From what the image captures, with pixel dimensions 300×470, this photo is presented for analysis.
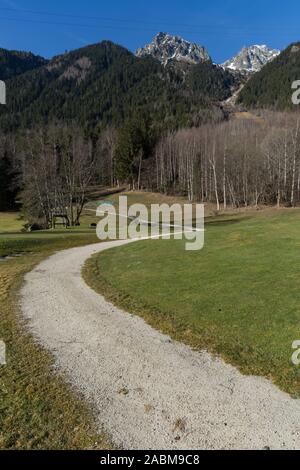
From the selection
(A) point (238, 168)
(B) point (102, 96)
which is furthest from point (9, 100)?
(A) point (238, 168)

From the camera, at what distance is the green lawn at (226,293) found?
25.0ft

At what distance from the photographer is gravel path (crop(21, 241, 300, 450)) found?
16.6 ft

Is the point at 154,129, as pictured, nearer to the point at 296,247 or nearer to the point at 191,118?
the point at 191,118

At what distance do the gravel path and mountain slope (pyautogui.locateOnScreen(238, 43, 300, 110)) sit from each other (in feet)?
473

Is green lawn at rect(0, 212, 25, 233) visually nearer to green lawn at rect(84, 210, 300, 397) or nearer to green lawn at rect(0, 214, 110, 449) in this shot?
green lawn at rect(84, 210, 300, 397)

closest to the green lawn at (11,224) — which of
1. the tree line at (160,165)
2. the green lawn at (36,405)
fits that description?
the tree line at (160,165)

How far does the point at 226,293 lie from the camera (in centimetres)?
1110

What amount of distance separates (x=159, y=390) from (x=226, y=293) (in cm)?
538

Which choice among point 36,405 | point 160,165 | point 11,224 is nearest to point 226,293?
point 36,405

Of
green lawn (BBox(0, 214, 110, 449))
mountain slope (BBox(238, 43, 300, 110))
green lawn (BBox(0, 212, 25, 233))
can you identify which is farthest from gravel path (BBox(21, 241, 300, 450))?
mountain slope (BBox(238, 43, 300, 110))

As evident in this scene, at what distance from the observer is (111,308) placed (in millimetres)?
11281

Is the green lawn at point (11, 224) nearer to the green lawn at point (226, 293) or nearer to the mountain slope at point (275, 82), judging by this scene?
the green lawn at point (226, 293)

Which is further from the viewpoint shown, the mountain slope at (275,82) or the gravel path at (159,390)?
the mountain slope at (275,82)

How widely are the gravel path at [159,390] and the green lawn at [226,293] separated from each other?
522mm
